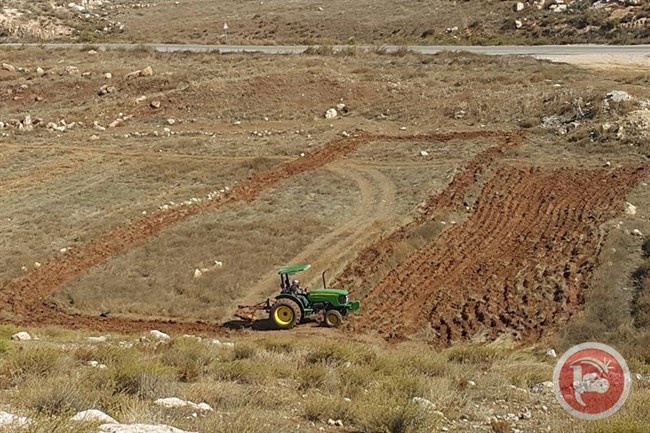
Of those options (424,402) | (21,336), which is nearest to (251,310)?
(21,336)

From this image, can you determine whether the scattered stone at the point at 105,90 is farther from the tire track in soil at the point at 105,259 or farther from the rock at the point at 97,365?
the rock at the point at 97,365

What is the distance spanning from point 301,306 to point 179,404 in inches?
296

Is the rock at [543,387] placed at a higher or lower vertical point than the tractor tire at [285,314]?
higher

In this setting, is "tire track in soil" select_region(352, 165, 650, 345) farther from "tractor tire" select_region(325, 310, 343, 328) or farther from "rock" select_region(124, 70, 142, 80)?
"rock" select_region(124, 70, 142, 80)

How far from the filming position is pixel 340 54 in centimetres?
5331

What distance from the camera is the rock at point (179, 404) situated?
8.72 m

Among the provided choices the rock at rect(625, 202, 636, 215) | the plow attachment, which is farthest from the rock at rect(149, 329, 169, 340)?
the rock at rect(625, 202, 636, 215)

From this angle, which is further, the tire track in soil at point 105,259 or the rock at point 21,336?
the tire track in soil at point 105,259

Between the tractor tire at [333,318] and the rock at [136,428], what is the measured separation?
882 centimetres

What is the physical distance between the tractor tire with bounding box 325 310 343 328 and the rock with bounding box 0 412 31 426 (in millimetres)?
8990

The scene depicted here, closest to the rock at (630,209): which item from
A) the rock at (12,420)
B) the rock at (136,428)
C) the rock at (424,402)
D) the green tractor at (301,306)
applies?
the green tractor at (301,306)

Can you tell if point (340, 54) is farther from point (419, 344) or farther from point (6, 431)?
point (6, 431)

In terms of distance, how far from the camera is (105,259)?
2030cm

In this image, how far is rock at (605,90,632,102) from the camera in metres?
31.6
